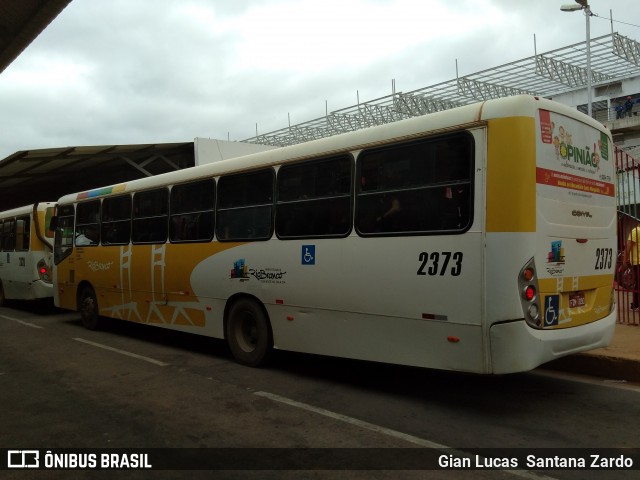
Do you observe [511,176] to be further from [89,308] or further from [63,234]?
[63,234]

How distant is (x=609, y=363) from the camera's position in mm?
5961

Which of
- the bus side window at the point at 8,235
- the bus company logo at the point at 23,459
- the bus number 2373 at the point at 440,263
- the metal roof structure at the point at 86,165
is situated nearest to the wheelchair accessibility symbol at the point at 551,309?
the bus number 2373 at the point at 440,263

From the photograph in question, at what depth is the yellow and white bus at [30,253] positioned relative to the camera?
1257 cm

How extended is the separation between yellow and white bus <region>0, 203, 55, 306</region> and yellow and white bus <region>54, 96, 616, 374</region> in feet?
23.1

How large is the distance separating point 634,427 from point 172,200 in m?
6.71

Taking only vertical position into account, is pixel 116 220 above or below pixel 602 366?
above

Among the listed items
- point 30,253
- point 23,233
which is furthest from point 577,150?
point 23,233

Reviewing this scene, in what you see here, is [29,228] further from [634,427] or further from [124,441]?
[634,427]

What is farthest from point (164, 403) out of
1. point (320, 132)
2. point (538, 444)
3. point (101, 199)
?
point (320, 132)

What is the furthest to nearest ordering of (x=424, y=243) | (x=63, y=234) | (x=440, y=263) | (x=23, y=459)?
(x=63, y=234) < (x=424, y=243) < (x=440, y=263) < (x=23, y=459)

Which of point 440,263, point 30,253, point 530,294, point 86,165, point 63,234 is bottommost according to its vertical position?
point 530,294

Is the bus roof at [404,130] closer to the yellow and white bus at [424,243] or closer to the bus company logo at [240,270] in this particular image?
the yellow and white bus at [424,243]

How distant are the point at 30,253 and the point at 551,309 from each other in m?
12.4

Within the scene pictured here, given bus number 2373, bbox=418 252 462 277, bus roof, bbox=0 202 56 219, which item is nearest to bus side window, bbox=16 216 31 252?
bus roof, bbox=0 202 56 219
